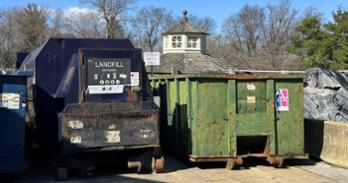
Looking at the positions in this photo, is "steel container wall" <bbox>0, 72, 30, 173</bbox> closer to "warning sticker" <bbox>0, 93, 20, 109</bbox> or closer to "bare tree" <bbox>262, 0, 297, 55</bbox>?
"warning sticker" <bbox>0, 93, 20, 109</bbox>

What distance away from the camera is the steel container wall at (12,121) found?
8.75m

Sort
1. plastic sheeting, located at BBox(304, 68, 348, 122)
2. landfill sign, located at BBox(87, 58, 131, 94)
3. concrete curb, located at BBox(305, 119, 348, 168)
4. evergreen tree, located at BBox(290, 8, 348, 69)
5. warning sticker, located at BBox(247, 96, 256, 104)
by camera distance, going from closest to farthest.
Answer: landfill sign, located at BBox(87, 58, 131, 94), warning sticker, located at BBox(247, 96, 256, 104), concrete curb, located at BBox(305, 119, 348, 168), plastic sheeting, located at BBox(304, 68, 348, 122), evergreen tree, located at BBox(290, 8, 348, 69)

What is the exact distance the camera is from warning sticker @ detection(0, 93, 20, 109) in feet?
28.7

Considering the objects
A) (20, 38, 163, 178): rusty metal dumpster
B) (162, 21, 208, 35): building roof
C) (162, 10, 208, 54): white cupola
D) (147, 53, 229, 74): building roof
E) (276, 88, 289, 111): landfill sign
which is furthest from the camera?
(162, 21, 208, 35): building roof

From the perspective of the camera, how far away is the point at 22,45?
6306 centimetres

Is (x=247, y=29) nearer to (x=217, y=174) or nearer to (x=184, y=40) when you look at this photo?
(x=184, y=40)

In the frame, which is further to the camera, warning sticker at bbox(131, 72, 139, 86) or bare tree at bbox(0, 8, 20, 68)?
bare tree at bbox(0, 8, 20, 68)

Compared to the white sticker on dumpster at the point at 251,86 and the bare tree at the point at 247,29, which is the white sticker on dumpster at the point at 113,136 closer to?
the white sticker on dumpster at the point at 251,86

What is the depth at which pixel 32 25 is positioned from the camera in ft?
227

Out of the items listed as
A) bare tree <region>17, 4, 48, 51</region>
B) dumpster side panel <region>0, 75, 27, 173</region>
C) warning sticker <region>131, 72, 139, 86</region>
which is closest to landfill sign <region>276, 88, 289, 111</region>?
warning sticker <region>131, 72, 139, 86</region>

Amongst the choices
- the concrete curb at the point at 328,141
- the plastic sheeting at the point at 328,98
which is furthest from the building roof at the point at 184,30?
the concrete curb at the point at 328,141

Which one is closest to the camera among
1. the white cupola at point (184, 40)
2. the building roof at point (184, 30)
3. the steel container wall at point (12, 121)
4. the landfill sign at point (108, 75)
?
the steel container wall at point (12, 121)

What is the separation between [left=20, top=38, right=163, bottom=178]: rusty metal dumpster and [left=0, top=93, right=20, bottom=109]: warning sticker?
0.77 m

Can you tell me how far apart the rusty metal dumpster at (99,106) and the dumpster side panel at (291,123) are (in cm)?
232
